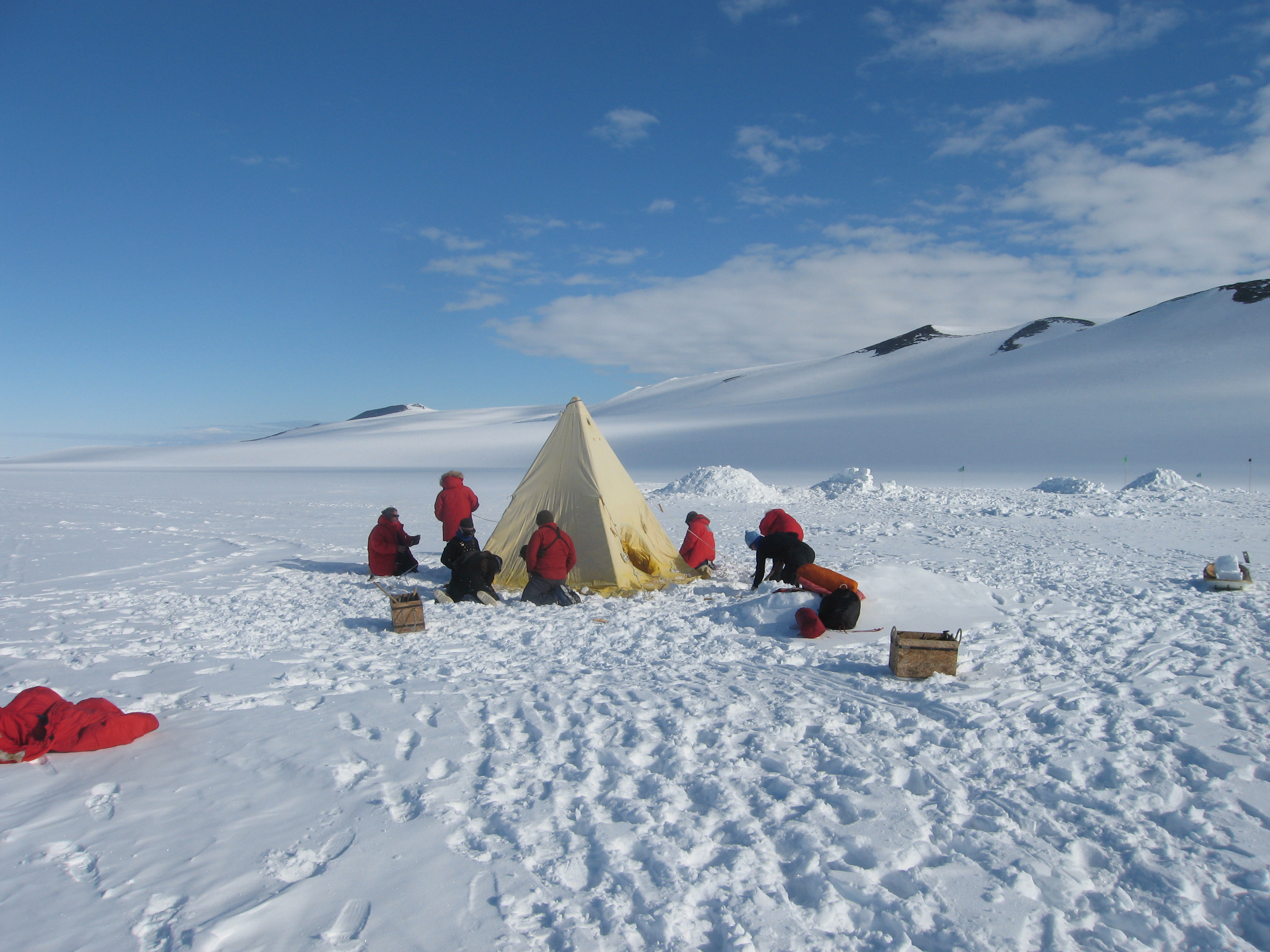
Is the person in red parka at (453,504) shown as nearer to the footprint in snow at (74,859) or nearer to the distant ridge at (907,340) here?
the footprint in snow at (74,859)

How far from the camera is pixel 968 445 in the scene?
32.5 m

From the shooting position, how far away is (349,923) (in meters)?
2.76

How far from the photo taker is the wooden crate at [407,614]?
21.9 ft

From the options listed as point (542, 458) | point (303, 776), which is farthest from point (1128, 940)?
point (542, 458)

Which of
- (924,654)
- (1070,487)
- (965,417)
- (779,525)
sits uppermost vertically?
(965,417)

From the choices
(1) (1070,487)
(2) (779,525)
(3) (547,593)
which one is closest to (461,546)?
(3) (547,593)

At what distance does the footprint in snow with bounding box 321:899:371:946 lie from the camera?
2.68m

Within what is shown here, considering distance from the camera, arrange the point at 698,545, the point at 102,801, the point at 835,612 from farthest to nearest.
Answer: the point at 698,545 < the point at 835,612 < the point at 102,801

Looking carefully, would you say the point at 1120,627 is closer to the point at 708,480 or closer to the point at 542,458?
the point at 542,458

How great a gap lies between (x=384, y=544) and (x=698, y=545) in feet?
13.4

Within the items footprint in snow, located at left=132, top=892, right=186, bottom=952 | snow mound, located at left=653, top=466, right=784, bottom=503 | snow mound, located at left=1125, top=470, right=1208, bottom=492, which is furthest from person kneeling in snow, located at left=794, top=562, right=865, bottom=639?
snow mound, located at left=1125, top=470, right=1208, bottom=492

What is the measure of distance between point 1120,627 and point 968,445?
1120 inches

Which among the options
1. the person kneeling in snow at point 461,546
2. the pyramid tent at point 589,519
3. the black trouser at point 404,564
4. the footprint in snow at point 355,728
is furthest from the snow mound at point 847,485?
the footprint in snow at point 355,728

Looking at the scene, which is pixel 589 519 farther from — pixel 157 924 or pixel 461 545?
pixel 157 924
